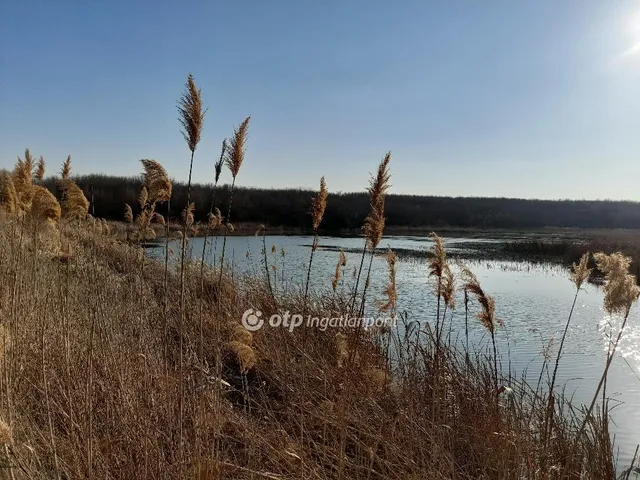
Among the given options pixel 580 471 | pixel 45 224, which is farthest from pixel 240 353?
pixel 580 471

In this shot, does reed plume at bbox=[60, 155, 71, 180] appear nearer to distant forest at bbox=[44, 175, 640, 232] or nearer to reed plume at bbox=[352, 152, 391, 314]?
reed plume at bbox=[352, 152, 391, 314]

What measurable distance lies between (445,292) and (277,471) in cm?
186

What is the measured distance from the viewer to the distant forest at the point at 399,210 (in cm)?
3841

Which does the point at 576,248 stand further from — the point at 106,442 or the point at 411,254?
the point at 106,442

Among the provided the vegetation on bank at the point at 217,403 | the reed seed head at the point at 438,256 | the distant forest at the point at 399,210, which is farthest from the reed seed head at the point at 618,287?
the distant forest at the point at 399,210

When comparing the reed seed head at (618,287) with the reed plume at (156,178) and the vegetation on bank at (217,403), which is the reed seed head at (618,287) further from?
the reed plume at (156,178)

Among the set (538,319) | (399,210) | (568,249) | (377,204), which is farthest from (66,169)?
(399,210)

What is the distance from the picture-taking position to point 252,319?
712cm

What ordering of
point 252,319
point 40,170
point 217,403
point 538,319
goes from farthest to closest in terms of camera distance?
point 538,319, point 252,319, point 40,170, point 217,403

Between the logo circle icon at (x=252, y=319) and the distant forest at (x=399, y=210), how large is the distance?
2415 cm

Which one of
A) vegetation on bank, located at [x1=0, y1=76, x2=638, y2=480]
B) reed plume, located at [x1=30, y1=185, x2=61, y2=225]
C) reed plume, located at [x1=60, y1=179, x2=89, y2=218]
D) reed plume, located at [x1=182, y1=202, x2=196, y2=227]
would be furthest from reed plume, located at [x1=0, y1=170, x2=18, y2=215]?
reed plume, located at [x1=182, y1=202, x2=196, y2=227]

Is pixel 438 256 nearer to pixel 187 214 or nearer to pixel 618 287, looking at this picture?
pixel 618 287

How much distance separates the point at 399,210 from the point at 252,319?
42.3 meters

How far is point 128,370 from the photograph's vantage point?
11.0ft
